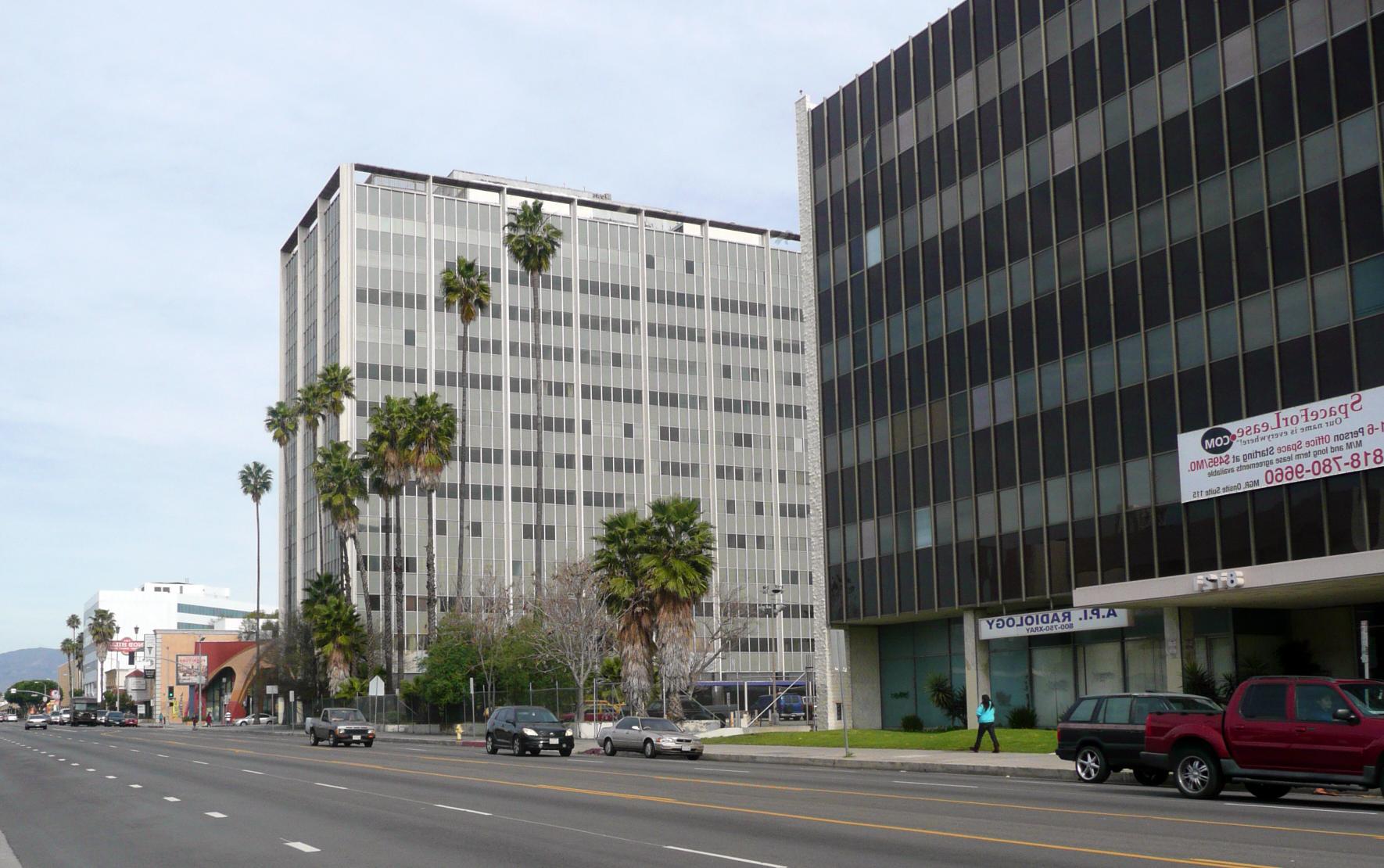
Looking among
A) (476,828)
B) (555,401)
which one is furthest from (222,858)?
(555,401)

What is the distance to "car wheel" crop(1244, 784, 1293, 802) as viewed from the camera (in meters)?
22.5

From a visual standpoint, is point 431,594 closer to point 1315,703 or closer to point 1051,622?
point 1051,622

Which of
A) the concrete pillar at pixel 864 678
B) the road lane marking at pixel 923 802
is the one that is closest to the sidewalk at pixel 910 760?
the road lane marking at pixel 923 802

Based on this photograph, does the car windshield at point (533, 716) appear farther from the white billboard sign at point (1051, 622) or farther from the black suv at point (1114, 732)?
the black suv at point (1114, 732)

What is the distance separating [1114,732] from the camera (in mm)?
25688

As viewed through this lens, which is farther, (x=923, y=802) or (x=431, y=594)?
(x=431, y=594)

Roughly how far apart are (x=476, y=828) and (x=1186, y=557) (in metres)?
26.3

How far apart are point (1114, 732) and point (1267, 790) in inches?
129

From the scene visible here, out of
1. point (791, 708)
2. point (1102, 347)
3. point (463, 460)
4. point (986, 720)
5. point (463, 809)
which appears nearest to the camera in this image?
point (463, 809)

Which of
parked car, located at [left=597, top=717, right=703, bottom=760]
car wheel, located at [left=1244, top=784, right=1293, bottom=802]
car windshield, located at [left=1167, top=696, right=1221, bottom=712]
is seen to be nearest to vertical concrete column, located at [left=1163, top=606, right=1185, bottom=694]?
car windshield, located at [left=1167, top=696, right=1221, bottom=712]

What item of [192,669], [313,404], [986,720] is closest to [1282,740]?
[986,720]

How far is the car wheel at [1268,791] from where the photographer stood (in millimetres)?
22516

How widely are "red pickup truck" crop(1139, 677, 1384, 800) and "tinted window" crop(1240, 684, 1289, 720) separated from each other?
12 millimetres

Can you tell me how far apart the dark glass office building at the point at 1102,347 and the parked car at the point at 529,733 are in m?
13.3
